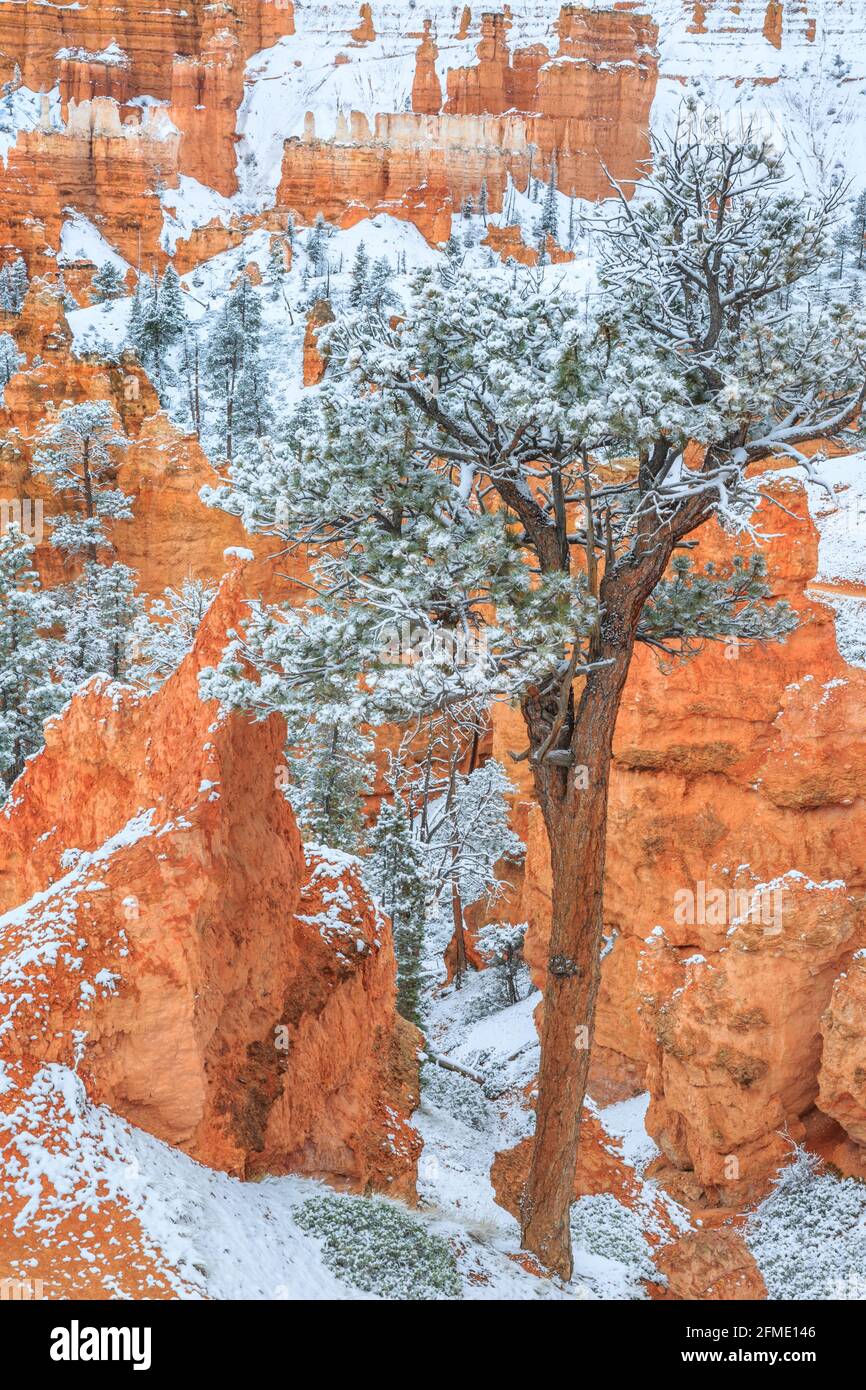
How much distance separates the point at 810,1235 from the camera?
11.8 m

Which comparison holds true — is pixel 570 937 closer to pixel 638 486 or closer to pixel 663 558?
pixel 663 558

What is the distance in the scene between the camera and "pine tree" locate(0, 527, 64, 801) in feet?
81.5

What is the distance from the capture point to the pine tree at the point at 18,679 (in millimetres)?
24828

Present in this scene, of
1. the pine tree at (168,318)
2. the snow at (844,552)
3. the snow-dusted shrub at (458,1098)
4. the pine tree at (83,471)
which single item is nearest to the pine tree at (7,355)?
the pine tree at (83,471)

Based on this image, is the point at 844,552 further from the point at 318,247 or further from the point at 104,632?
the point at 318,247

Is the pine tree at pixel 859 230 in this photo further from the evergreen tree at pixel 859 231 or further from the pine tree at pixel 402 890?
the pine tree at pixel 402 890

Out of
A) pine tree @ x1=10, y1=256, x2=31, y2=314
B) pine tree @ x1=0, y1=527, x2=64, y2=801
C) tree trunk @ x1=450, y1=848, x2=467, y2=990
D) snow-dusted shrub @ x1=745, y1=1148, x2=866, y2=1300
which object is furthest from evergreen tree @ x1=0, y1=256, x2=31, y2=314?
snow-dusted shrub @ x1=745, y1=1148, x2=866, y2=1300

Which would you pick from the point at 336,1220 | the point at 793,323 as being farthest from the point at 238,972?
the point at 793,323

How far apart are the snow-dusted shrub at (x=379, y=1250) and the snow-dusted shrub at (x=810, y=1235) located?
4.03 meters

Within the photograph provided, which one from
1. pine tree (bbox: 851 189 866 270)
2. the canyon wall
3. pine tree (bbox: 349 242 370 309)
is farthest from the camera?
pine tree (bbox: 851 189 866 270)

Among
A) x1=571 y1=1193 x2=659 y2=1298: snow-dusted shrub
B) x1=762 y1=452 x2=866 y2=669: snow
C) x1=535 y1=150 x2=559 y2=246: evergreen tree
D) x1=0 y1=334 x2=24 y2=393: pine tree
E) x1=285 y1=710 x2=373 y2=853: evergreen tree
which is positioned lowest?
x1=571 y1=1193 x2=659 y2=1298: snow-dusted shrub

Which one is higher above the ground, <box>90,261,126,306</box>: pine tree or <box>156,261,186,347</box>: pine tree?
<box>90,261,126,306</box>: pine tree

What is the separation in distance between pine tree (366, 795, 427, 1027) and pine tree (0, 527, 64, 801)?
8.52 metres

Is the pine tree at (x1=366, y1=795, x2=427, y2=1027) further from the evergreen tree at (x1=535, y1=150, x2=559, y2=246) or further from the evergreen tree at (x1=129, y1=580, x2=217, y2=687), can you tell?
the evergreen tree at (x1=535, y1=150, x2=559, y2=246)
